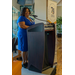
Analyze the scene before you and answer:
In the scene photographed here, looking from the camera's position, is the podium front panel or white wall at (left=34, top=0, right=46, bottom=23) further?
white wall at (left=34, top=0, right=46, bottom=23)

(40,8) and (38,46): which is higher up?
(40,8)

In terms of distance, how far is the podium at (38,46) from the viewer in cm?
163

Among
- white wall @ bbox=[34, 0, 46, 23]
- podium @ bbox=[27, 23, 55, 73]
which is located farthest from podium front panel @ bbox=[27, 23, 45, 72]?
white wall @ bbox=[34, 0, 46, 23]

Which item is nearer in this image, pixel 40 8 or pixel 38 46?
pixel 38 46

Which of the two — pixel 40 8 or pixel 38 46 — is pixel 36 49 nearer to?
pixel 38 46

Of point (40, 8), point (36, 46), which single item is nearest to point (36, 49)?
point (36, 46)

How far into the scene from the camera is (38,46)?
5.56 ft

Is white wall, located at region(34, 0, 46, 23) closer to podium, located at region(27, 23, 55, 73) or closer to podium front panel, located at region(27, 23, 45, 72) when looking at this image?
podium, located at region(27, 23, 55, 73)

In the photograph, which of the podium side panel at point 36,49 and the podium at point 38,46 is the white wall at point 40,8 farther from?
the podium side panel at point 36,49

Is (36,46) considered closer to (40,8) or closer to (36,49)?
(36,49)

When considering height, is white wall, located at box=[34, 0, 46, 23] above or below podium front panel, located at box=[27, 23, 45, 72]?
above

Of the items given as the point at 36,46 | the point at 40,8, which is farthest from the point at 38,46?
the point at 40,8

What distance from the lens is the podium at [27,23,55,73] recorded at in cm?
163
